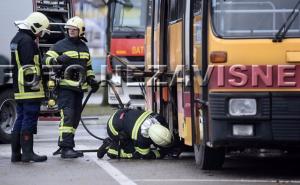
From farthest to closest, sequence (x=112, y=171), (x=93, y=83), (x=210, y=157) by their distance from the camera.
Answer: (x=93, y=83)
(x=112, y=171)
(x=210, y=157)

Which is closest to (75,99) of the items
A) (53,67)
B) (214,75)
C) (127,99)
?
(53,67)

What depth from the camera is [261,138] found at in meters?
8.72

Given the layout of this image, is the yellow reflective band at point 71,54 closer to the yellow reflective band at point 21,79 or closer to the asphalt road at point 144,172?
the yellow reflective band at point 21,79

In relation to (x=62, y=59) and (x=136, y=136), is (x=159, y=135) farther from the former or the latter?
(x=62, y=59)

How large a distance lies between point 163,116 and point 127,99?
631cm

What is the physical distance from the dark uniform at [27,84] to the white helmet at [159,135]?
1506 millimetres

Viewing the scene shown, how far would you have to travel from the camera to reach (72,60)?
38.5 feet

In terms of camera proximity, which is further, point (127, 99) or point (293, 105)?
point (127, 99)

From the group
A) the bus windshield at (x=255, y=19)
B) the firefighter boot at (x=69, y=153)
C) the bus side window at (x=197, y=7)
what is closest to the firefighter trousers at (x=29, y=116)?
the firefighter boot at (x=69, y=153)

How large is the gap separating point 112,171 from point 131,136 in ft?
3.80

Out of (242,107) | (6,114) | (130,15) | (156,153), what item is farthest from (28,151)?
(130,15)

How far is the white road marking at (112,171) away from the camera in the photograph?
30.6 feet

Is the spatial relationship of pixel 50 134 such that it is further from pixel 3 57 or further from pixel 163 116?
pixel 163 116

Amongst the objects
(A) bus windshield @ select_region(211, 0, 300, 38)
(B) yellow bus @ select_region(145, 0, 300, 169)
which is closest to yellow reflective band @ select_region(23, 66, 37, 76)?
(B) yellow bus @ select_region(145, 0, 300, 169)
